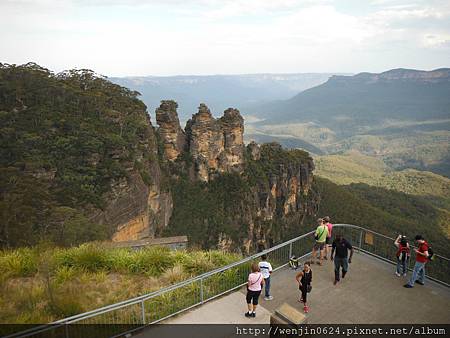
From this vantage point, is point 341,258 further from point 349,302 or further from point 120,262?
point 120,262

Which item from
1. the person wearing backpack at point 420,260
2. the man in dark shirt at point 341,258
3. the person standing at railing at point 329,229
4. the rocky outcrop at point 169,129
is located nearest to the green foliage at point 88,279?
the man in dark shirt at point 341,258

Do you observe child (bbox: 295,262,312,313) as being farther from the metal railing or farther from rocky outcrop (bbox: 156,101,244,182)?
rocky outcrop (bbox: 156,101,244,182)

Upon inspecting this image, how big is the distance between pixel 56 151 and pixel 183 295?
29.4 meters

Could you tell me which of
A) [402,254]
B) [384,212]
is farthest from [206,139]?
[402,254]

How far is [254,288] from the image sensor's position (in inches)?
376

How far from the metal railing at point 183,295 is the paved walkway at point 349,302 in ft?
0.94

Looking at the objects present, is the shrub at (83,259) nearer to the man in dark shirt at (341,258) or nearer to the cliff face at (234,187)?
the man in dark shirt at (341,258)

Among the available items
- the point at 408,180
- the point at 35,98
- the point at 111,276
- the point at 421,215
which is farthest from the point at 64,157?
the point at 408,180

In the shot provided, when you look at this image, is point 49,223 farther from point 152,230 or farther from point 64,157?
point 152,230

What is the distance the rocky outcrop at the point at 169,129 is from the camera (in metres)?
58.6

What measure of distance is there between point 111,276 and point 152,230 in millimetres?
33841

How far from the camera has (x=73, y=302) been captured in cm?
911

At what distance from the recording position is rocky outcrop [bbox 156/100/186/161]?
58594 millimetres

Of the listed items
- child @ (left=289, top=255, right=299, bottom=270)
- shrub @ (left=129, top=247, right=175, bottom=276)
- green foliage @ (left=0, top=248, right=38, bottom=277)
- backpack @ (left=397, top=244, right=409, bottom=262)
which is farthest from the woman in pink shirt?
green foliage @ (left=0, top=248, right=38, bottom=277)
